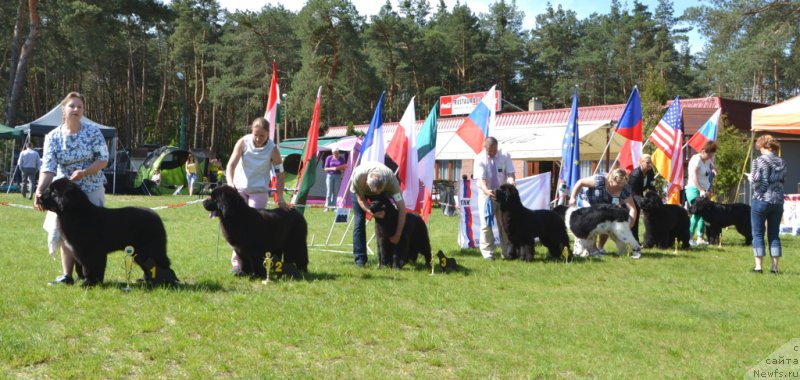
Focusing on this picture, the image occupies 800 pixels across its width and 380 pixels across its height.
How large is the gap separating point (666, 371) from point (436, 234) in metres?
7.80

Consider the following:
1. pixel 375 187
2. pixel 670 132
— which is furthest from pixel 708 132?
pixel 375 187

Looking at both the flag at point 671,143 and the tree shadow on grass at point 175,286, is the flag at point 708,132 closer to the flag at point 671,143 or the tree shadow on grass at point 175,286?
the flag at point 671,143

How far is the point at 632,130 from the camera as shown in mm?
10742

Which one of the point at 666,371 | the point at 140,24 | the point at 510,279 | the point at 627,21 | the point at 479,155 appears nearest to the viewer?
the point at 666,371

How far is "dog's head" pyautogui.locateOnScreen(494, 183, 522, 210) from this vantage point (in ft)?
25.6

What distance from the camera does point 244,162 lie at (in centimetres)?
629

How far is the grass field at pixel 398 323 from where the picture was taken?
376 centimetres

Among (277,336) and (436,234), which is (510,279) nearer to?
(277,336)

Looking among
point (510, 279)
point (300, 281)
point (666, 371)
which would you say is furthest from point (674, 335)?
point (300, 281)

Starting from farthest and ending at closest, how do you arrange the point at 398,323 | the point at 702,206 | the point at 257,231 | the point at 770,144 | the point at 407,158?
1. the point at 702,206
2. the point at 407,158
3. the point at 770,144
4. the point at 257,231
5. the point at 398,323

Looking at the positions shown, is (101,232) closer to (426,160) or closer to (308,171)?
(308,171)

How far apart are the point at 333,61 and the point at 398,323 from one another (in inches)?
1335

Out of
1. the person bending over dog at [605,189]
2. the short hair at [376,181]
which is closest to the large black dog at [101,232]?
the short hair at [376,181]

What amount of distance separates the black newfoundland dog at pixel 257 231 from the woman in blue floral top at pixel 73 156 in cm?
93
